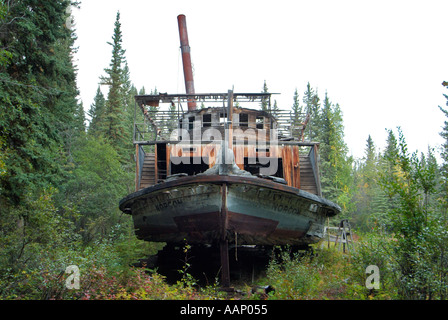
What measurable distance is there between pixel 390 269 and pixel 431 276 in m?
0.75

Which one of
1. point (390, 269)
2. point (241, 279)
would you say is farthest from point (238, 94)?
point (390, 269)

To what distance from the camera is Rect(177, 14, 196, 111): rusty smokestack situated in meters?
20.1

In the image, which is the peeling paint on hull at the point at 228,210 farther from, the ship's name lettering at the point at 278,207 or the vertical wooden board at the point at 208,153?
the vertical wooden board at the point at 208,153

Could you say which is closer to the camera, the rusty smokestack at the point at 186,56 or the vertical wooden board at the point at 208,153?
the vertical wooden board at the point at 208,153

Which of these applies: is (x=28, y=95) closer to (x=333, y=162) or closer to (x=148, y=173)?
(x=148, y=173)

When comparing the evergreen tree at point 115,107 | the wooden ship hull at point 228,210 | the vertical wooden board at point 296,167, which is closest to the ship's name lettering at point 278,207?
the wooden ship hull at point 228,210

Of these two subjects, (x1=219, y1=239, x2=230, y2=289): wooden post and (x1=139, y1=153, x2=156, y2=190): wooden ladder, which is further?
(x1=139, y1=153, x2=156, y2=190): wooden ladder

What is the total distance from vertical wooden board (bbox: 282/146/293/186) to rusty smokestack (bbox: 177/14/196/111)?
857 cm

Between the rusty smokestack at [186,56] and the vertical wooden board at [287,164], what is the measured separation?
857 centimetres

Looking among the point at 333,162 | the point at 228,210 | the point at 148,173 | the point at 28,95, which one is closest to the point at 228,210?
the point at 228,210

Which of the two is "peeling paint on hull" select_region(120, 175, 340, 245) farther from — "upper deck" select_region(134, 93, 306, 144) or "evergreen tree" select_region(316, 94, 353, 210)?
"evergreen tree" select_region(316, 94, 353, 210)

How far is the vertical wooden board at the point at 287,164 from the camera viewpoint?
1179 cm

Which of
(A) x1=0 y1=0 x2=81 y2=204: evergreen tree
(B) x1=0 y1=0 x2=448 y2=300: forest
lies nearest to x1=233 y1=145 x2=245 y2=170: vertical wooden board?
(B) x1=0 y1=0 x2=448 y2=300: forest

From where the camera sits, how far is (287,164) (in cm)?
1200
